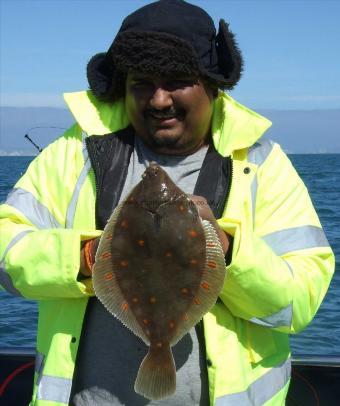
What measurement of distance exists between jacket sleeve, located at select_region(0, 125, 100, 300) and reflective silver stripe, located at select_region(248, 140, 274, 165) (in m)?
0.82

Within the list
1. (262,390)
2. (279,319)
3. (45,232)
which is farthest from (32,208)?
(262,390)

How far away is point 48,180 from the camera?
3549mm

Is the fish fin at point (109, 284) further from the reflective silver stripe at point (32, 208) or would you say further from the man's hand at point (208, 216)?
the reflective silver stripe at point (32, 208)

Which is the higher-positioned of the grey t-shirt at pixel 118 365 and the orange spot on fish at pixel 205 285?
the orange spot on fish at pixel 205 285

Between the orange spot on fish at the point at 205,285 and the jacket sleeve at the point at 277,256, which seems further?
the jacket sleeve at the point at 277,256

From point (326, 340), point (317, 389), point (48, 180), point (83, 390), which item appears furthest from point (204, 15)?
point (326, 340)

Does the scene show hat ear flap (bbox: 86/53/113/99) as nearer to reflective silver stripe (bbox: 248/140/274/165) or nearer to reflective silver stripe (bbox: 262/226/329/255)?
reflective silver stripe (bbox: 248/140/274/165)

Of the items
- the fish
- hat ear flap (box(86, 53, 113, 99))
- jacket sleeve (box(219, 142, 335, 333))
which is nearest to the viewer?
the fish

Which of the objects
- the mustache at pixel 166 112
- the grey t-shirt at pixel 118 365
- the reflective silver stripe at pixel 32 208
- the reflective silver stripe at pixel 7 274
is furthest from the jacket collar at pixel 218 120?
the grey t-shirt at pixel 118 365

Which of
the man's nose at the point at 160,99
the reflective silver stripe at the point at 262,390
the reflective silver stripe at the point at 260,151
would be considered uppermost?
the man's nose at the point at 160,99

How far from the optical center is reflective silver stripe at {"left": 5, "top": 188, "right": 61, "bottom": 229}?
3.45m

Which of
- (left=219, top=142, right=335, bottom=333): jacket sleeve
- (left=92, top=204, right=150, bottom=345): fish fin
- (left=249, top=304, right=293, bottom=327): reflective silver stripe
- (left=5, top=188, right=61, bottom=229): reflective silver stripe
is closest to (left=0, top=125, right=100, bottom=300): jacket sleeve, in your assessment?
(left=5, top=188, right=61, bottom=229): reflective silver stripe

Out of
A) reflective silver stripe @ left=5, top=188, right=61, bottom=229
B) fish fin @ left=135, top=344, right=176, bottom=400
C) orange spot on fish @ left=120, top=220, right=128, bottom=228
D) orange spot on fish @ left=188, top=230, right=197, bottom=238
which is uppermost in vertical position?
orange spot on fish @ left=188, top=230, right=197, bottom=238

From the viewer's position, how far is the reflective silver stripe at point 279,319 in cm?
318
